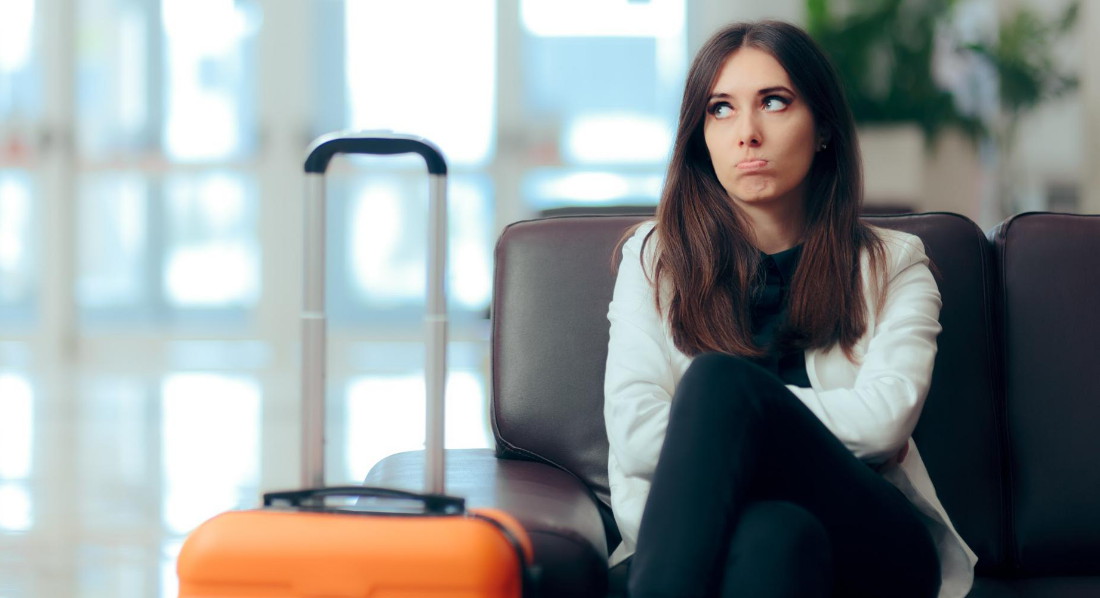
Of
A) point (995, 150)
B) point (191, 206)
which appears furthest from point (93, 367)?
point (995, 150)

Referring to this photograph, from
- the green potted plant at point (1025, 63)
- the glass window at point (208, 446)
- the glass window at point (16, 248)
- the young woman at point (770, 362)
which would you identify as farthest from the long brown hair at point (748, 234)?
the glass window at point (16, 248)

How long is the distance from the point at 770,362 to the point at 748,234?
0.20 m

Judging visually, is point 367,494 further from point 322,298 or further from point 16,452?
point 16,452

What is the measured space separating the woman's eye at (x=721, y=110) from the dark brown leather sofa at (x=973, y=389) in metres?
0.22

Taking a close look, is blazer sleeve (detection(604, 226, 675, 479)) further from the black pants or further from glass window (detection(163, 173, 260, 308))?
glass window (detection(163, 173, 260, 308))

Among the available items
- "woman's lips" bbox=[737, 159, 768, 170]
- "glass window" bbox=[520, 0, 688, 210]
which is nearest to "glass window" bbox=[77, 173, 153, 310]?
"glass window" bbox=[520, 0, 688, 210]

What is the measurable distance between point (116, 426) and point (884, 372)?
3.68 m

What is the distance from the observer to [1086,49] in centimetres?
586

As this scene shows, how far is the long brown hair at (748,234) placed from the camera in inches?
56.5

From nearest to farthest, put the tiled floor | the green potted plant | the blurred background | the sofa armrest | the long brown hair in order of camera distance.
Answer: the sofa armrest
the long brown hair
the tiled floor
the green potted plant
the blurred background

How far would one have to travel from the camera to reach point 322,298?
3.75ft

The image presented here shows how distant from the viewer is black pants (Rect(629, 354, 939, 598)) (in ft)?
3.57

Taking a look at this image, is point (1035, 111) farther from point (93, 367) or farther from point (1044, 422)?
point (93, 367)

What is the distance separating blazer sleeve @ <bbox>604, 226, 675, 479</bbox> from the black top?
136mm
